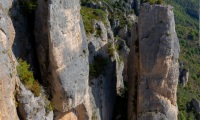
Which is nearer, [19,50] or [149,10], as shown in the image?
[19,50]

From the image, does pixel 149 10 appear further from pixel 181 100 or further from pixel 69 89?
pixel 181 100

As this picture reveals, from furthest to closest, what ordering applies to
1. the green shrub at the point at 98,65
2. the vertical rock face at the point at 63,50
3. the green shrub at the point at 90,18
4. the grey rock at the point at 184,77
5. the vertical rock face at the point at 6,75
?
1. the grey rock at the point at 184,77
2. the green shrub at the point at 90,18
3. the green shrub at the point at 98,65
4. the vertical rock face at the point at 63,50
5. the vertical rock face at the point at 6,75

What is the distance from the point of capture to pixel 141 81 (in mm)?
21562

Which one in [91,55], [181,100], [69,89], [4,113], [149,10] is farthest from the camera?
[181,100]

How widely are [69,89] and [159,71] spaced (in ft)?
22.4

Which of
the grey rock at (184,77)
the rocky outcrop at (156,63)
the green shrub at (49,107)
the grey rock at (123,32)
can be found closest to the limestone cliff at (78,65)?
the rocky outcrop at (156,63)

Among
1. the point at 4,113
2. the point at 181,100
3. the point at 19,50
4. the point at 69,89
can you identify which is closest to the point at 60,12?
the point at 19,50

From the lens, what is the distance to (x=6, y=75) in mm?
13438

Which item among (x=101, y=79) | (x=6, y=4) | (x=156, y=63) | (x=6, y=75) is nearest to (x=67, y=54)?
(x=6, y=4)

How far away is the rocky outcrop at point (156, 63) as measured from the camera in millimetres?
20562

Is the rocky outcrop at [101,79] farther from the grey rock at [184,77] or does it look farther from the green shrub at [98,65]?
the grey rock at [184,77]

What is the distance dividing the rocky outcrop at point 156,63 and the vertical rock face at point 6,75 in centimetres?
1005

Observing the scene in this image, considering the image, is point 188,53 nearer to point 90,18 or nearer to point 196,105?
point 196,105

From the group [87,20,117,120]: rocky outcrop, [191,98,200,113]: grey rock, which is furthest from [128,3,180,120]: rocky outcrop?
[191,98,200,113]: grey rock
